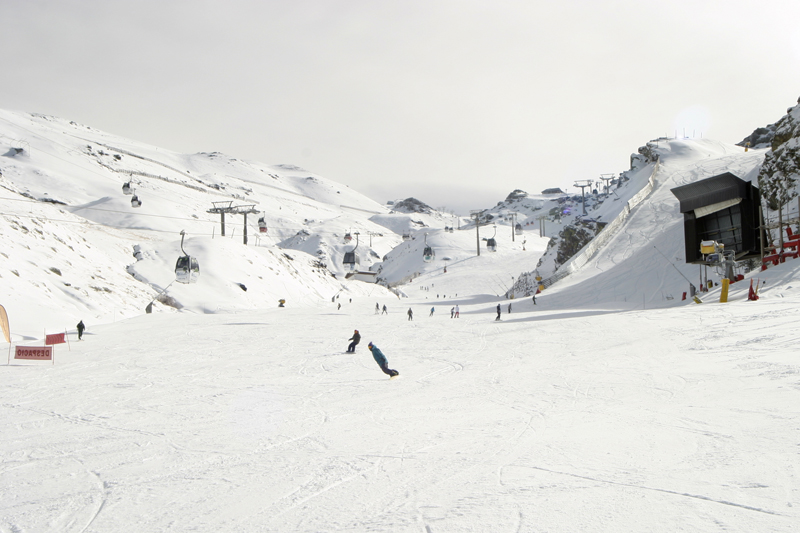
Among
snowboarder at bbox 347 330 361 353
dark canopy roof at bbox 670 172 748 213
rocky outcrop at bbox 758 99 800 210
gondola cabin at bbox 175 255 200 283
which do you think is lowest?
snowboarder at bbox 347 330 361 353

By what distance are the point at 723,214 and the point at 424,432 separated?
31.1 metres

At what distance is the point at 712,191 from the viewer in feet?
106

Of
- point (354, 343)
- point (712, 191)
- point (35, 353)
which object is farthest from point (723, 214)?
point (35, 353)

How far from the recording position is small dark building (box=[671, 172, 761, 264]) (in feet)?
102

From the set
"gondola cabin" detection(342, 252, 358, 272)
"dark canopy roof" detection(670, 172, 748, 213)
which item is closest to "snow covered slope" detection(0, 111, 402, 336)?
"gondola cabin" detection(342, 252, 358, 272)

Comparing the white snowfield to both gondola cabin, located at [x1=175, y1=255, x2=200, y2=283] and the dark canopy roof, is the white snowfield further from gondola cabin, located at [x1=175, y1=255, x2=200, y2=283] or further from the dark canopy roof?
gondola cabin, located at [x1=175, y1=255, x2=200, y2=283]

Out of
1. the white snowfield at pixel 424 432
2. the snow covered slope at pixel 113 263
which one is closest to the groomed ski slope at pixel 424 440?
the white snowfield at pixel 424 432

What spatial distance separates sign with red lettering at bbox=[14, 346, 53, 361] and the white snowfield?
38 cm

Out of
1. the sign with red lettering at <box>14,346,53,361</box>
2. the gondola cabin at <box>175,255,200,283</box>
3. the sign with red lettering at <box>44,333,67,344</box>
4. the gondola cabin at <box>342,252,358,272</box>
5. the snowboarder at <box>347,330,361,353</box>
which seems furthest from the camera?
the gondola cabin at <box>342,252,358,272</box>

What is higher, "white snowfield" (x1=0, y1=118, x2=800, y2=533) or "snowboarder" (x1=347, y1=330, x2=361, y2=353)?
"snowboarder" (x1=347, y1=330, x2=361, y2=353)

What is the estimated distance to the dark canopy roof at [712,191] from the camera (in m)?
31.0

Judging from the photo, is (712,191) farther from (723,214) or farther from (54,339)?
(54,339)

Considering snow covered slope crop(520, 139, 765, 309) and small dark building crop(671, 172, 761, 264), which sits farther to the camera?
snow covered slope crop(520, 139, 765, 309)

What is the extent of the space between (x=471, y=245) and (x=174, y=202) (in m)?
70.0
